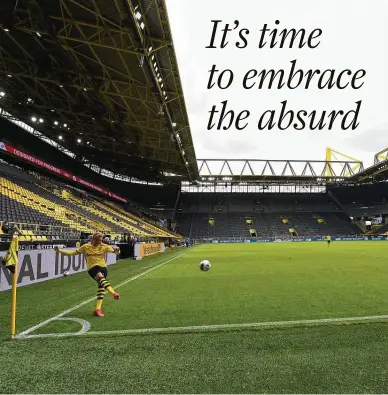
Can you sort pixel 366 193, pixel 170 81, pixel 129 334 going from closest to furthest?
1. pixel 129 334
2. pixel 170 81
3. pixel 366 193

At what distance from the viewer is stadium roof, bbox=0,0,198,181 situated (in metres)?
17.8

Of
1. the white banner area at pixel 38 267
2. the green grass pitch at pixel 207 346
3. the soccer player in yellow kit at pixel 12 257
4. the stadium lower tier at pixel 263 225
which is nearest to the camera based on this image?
the green grass pitch at pixel 207 346

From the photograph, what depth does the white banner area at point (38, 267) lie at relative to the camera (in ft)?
33.4

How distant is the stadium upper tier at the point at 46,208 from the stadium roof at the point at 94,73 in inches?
277

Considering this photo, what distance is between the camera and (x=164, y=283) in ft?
37.2

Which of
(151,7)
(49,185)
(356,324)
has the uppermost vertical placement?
(151,7)

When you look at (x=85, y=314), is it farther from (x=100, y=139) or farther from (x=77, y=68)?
(x=100, y=139)

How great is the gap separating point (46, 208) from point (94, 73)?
1165 centimetres

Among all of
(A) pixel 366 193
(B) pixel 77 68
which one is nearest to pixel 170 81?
(B) pixel 77 68

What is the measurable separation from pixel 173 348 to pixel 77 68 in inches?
918

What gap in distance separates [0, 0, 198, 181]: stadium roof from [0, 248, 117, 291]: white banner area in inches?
482

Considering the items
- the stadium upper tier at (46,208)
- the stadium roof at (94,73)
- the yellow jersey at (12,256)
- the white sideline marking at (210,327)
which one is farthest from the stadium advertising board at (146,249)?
the white sideline marking at (210,327)

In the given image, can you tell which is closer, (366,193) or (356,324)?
(356,324)

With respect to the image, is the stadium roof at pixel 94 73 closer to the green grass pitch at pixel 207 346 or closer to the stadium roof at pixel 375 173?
the green grass pitch at pixel 207 346
